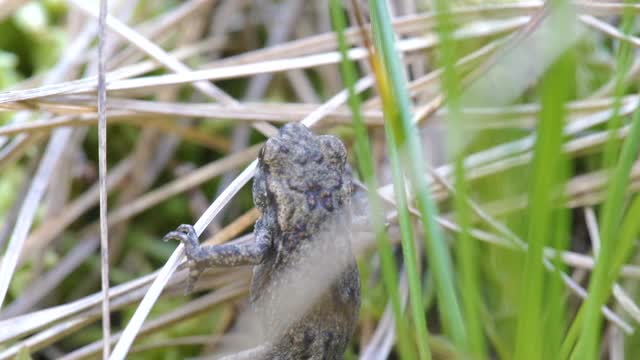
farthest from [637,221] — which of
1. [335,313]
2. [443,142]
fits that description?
[443,142]

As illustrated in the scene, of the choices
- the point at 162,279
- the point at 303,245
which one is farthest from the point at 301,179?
the point at 162,279

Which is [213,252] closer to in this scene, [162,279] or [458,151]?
[162,279]

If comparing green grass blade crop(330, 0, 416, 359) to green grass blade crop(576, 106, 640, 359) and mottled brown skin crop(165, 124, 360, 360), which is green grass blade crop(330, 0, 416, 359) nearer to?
green grass blade crop(576, 106, 640, 359)

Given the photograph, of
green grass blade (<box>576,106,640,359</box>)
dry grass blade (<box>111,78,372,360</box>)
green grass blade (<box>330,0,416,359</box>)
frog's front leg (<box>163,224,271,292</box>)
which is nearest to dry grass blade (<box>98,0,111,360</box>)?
dry grass blade (<box>111,78,372,360</box>)

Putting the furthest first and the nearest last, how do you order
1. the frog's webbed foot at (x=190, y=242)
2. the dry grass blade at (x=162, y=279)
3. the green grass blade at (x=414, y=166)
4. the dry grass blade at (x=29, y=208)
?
the dry grass blade at (x=29, y=208)
the frog's webbed foot at (x=190, y=242)
the dry grass blade at (x=162, y=279)
the green grass blade at (x=414, y=166)

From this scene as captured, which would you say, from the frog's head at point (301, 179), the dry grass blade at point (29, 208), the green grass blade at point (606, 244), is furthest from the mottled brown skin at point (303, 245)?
the green grass blade at point (606, 244)

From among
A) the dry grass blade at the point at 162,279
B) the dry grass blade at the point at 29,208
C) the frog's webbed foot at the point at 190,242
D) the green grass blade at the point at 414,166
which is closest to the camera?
the green grass blade at the point at 414,166

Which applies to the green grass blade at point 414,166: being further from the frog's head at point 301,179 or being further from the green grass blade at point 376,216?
the frog's head at point 301,179

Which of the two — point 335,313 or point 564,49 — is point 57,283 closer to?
point 335,313
